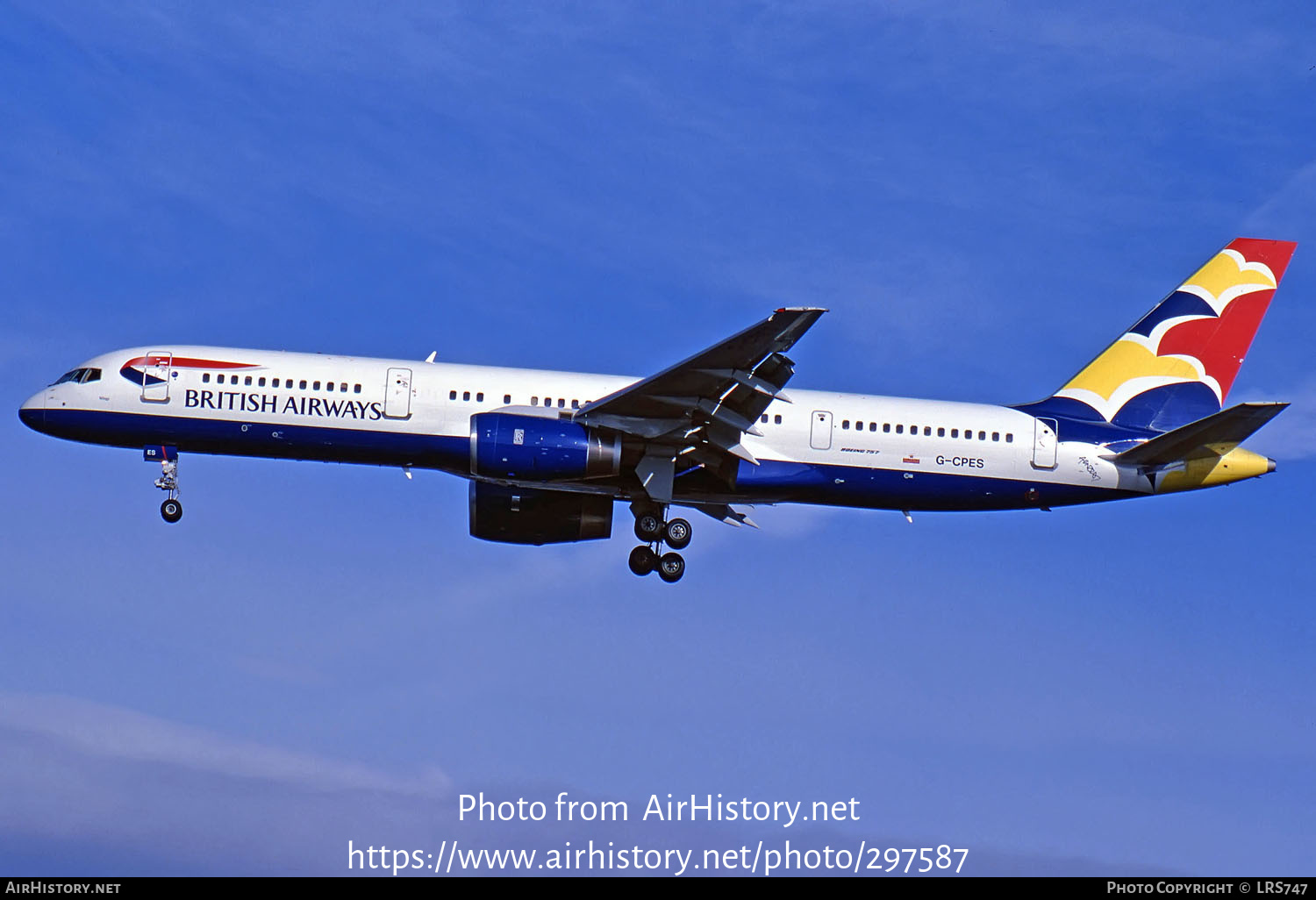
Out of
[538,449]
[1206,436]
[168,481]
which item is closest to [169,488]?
[168,481]

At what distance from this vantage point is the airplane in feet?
125

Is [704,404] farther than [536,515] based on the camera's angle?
No

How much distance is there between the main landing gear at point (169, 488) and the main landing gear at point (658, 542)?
11229mm

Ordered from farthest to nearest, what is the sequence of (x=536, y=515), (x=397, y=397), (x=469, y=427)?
(x=536, y=515)
(x=397, y=397)
(x=469, y=427)

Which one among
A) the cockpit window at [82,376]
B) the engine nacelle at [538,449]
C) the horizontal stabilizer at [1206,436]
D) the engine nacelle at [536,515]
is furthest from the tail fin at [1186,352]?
the cockpit window at [82,376]

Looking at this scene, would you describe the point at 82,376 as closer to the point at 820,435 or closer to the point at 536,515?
the point at 536,515

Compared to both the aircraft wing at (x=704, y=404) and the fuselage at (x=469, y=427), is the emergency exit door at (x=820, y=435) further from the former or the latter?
the aircraft wing at (x=704, y=404)

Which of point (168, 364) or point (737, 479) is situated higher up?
point (168, 364)

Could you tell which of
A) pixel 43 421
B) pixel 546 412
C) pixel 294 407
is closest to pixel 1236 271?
pixel 546 412

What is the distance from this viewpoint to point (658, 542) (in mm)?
40750

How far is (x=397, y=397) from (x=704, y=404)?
7377 millimetres

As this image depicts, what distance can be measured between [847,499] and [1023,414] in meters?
5.14

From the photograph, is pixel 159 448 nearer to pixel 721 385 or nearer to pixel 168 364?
pixel 168 364

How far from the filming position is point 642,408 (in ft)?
124
